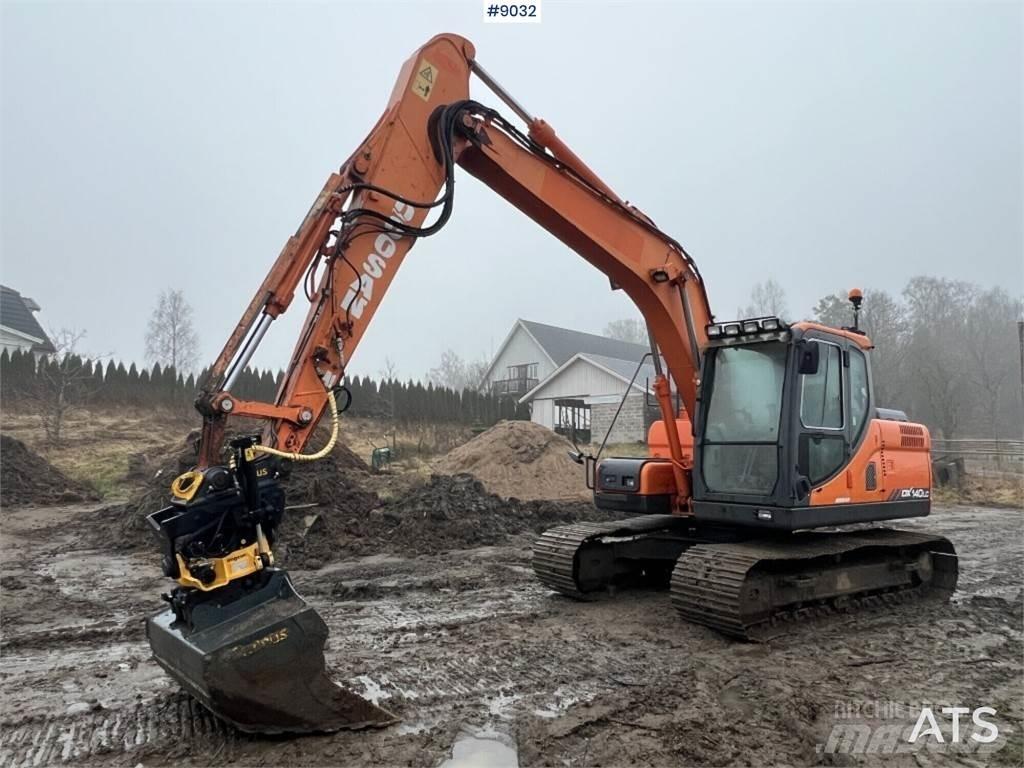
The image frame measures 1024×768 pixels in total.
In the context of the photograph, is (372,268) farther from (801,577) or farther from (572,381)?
(572,381)

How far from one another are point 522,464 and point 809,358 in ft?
37.5

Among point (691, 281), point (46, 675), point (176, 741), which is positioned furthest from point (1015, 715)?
point (46, 675)

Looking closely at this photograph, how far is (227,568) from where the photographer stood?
3.69 meters

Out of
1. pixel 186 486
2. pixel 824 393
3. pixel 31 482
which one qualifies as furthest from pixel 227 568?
pixel 31 482

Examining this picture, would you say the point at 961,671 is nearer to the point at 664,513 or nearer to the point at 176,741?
the point at 664,513

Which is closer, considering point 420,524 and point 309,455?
point 309,455

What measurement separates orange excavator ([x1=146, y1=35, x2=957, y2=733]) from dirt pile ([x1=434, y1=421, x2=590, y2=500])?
859 cm

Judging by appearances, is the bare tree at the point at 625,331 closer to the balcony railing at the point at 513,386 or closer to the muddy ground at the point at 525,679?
the balcony railing at the point at 513,386

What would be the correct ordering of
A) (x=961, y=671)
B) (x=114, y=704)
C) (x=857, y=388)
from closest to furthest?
1. (x=114, y=704)
2. (x=961, y=671)
3. (x=857, y=388)

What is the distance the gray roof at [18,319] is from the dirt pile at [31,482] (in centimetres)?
1782

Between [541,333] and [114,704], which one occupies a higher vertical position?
[541,333]

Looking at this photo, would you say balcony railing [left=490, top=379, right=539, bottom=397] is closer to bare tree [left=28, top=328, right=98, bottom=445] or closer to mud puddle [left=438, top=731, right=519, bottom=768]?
bare tree [left=28, top=328, right=98, bottom=445]

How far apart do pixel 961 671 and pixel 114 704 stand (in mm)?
5572

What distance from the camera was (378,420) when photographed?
2469 centimetres
